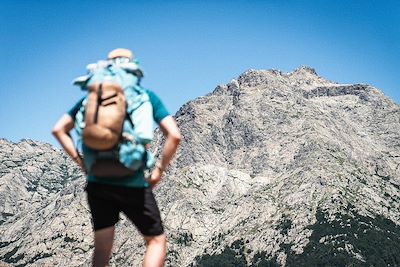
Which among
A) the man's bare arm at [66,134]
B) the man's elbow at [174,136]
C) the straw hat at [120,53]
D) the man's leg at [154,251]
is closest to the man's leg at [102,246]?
the man's leg at [154,251]

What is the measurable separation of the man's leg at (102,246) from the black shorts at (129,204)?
25 centimetres

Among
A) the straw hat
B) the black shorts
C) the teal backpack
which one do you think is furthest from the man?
the straw hat

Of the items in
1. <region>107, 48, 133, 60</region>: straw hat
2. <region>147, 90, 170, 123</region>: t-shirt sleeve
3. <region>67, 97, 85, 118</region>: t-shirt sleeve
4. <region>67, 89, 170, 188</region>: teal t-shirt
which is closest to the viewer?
<region>67, 89, 170, 188</region>: teal t-shirt

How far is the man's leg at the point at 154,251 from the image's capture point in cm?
561

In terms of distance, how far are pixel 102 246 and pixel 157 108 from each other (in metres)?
1.92

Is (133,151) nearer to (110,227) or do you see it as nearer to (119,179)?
(119,179)

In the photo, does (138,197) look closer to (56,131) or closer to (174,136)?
(174,136)

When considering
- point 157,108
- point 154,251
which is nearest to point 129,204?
point 154,251

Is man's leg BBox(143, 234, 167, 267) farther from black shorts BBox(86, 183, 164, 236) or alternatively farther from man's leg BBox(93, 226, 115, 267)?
man's leg BBox(93, 226, 115, 267)

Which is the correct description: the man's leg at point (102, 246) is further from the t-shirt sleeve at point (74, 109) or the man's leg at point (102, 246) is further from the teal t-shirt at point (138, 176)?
the t-shirt sleeve at point (74, 109)

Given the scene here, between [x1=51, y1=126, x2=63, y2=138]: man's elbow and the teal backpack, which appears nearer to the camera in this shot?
the teal backpack

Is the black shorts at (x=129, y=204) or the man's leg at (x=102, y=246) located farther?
the man's leg at (x=102, y=246)

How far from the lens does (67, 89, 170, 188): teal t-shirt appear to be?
5.59 metres

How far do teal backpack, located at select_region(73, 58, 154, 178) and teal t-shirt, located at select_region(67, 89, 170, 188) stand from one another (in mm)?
69
